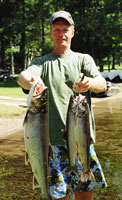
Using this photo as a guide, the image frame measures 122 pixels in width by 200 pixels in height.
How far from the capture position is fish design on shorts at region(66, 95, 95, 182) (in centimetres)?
305

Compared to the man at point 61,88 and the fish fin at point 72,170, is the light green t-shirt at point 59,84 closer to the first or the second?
the man at point 61,88

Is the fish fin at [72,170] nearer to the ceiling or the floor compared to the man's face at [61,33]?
nearer to the floor

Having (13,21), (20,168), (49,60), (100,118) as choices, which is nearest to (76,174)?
(49,60)

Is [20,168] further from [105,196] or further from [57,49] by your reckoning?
[57,49]

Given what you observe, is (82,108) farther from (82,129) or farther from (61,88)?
(61,88)

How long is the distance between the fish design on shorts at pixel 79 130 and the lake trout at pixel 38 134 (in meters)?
0.23

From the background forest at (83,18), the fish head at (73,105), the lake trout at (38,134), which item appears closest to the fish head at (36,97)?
the lake trout at (38,134)

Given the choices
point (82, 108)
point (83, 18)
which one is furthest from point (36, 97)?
point (83, 18)

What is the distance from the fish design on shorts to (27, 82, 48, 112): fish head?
30 centimetres

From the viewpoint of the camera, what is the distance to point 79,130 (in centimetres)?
307

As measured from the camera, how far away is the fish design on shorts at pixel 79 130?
10.00ft

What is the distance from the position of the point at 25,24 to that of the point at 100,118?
2314 cm

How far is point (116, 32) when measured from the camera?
29672 millimetres

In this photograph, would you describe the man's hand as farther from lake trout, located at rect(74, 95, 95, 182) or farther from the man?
the man
